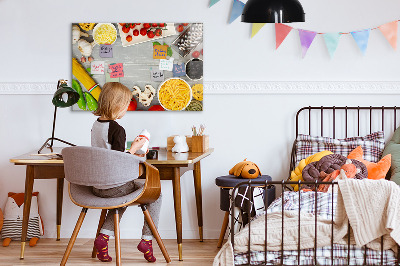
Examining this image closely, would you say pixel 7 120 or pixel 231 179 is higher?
pixel 7 120

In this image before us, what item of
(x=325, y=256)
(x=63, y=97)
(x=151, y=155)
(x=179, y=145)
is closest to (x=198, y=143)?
(x=179, y=145)

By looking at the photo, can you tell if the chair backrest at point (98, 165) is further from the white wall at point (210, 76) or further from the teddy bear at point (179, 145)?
the white wall at point (210, 76)

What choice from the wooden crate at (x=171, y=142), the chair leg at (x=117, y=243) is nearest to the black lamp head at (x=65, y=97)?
the wooden crate at (x=171, y=142)

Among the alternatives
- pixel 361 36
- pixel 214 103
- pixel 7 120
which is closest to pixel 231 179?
pixel 214 103

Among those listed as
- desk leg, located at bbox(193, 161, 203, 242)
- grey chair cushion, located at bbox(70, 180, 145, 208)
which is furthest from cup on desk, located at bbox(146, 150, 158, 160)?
desk leg, located at bbox(193, 161, 203, 242)

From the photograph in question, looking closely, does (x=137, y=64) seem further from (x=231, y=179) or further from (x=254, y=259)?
(x=254, y=259)

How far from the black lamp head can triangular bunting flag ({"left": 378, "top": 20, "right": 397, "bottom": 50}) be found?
2.18 meters

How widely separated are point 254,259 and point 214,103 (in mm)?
1616

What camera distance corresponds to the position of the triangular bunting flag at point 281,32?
4305 mm

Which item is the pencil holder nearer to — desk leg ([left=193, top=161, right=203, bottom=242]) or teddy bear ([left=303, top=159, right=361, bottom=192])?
desk leg ([left=193, top=161, right=203, bottom=242])

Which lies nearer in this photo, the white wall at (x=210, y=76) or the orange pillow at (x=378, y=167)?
the orange pillow at (x=378, y=167)

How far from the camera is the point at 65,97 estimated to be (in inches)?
163

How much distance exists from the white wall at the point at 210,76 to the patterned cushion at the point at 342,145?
7.3 inches

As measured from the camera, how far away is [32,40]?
442 cm
